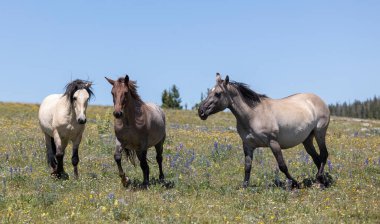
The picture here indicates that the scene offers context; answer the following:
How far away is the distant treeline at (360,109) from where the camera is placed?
540ft

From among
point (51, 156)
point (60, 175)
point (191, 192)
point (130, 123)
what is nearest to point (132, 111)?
point (130, 123)

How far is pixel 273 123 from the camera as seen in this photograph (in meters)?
11.1

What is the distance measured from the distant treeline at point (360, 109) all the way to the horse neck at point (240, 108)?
6373 inches

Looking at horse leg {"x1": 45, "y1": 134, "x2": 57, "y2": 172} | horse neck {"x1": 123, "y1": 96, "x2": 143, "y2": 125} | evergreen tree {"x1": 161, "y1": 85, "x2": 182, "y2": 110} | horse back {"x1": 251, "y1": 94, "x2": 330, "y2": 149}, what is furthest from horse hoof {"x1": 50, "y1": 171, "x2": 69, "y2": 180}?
evergreen tree {"x1": 161, "y1": 85, "x2": 182, "y2": 110}

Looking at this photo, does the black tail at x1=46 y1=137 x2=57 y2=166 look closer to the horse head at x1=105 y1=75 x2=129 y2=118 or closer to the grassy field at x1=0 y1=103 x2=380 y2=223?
the grassy field at x1=0 y1=103 x2=380 y2=223

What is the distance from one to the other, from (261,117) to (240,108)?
1.89ft

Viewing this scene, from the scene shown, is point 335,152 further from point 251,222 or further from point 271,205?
point 251,222

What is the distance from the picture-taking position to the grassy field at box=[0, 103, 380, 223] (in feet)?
26.7

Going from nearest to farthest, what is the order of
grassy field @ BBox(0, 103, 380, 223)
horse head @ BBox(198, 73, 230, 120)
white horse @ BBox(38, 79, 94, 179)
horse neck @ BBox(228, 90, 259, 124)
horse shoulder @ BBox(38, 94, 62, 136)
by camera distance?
1. grassy field @ BBox(0, 103, 380, 223)
2. horse head @ BBox(198, 73, 230, 120)
3. horse neck @ BBox(228, 90, 259, 124)
4. white horse @ BBox(38, 79, 94, 179)
5. horse shoulder @ BBox(38, 94, 62, 136)

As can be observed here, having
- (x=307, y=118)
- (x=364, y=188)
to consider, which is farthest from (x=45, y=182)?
(x=364, y=188)

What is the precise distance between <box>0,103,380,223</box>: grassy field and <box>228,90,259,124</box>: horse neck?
1717 millimetres

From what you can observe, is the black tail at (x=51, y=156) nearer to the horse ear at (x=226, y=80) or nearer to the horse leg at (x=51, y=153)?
the horse leg at (x=51, y=153)

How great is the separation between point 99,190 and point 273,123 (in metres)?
4.49

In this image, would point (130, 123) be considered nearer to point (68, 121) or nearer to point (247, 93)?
point (68, 121)
